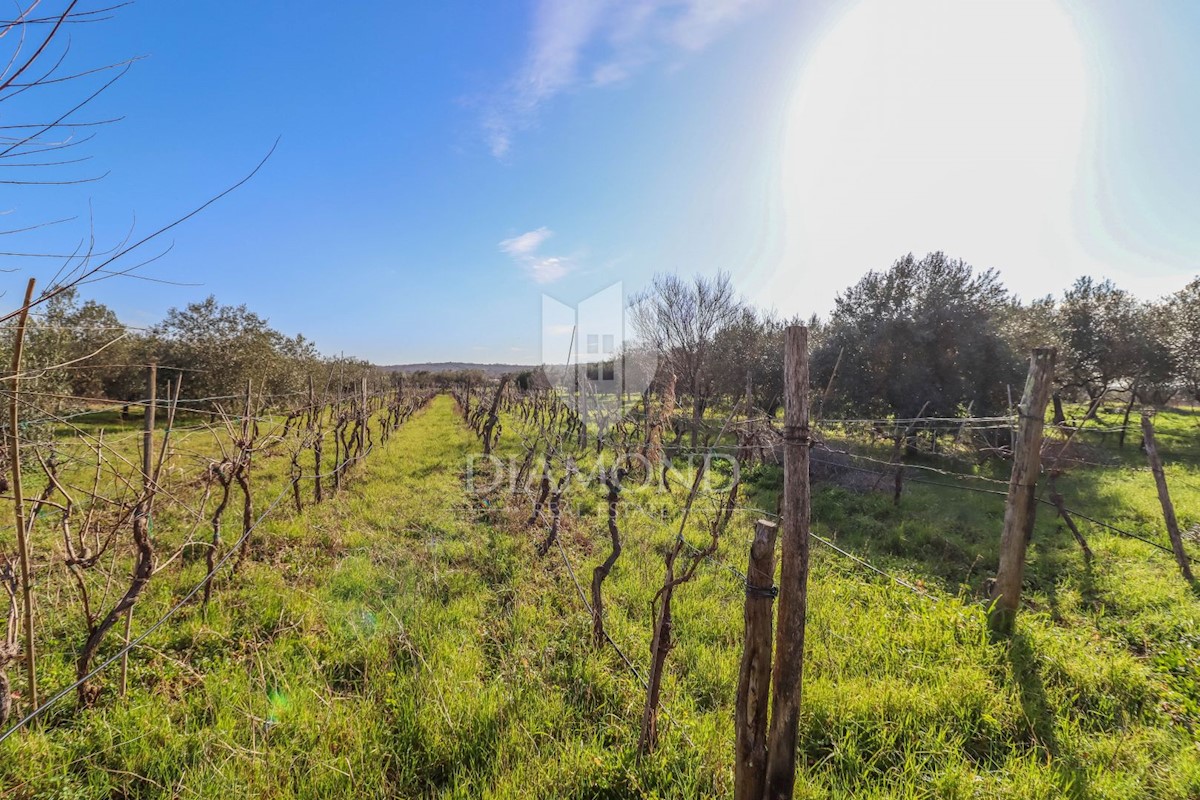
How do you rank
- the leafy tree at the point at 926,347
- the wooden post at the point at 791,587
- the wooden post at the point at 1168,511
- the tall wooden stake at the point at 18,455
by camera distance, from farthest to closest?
1. the leafy tree at the point at 926,347
2. the wooden post at the point at 1168,511
3. the wooden post at the point at 791,587
4. the tall wooden stake at the point at 18,455

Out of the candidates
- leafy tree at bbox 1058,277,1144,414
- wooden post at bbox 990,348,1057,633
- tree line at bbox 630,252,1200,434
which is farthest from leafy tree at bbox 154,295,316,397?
leafy tree at bbox 1058,277,1144,414

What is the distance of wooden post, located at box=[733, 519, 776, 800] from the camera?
67.1 inches

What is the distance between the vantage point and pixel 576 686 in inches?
107

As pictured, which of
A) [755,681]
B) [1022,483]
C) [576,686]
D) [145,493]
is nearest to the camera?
[755,681]

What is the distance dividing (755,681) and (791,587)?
0.39 metres

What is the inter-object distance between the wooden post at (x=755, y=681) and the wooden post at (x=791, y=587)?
6 cm

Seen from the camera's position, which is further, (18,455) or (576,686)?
(576,686)

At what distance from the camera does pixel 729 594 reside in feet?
12.8

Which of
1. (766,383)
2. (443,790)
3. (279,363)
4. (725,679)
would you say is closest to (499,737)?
(443,790)

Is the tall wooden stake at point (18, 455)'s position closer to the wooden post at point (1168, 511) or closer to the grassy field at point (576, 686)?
the grassy field at point (576, 686)

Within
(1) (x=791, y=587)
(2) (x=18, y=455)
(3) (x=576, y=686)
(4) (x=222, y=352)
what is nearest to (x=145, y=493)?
(2) (x=18, y=455)

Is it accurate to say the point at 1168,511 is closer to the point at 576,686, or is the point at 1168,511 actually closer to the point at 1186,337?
the point at 576,686

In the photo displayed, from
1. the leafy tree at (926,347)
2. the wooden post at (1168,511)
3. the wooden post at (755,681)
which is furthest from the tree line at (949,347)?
the wooden post at (755,681)

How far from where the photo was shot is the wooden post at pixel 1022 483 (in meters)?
3.44
